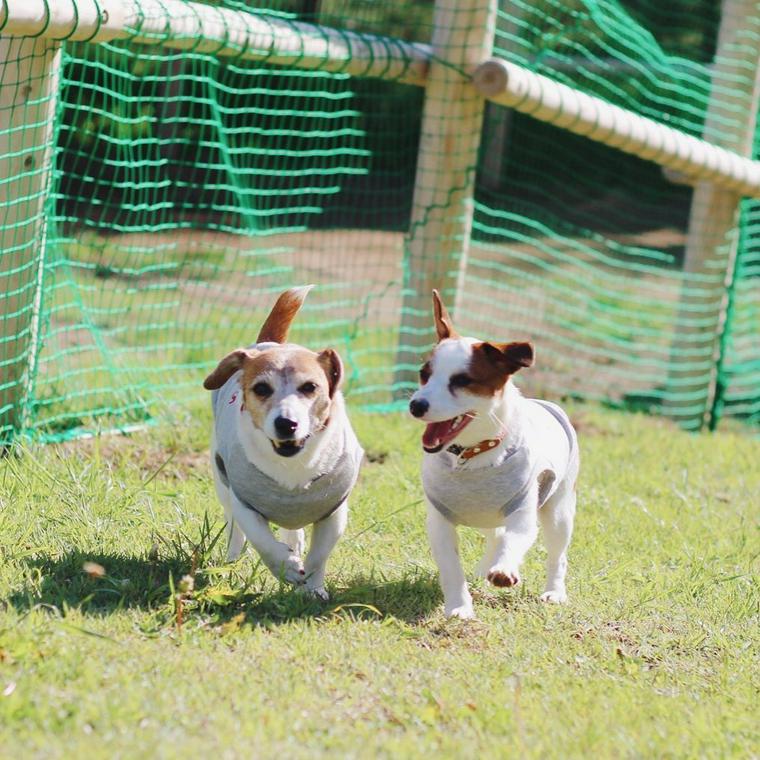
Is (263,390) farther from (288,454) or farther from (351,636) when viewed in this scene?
(351,636)

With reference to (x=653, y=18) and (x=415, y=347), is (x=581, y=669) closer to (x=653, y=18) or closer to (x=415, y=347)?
(x=415, y=347)

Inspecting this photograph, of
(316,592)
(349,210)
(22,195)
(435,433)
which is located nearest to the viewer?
(435,433)

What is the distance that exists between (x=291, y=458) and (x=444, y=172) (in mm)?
2798

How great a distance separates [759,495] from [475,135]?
2.11m

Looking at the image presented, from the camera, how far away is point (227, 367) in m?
3.61

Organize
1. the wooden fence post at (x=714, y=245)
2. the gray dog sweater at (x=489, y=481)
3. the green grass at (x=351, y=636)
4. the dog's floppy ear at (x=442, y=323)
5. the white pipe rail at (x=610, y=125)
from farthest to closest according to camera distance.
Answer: the wooden fence post at (x=714, y=245)
the white pipe rail at (x=610, y=125)
the dog's floppy ear at (x=442, y=323)
the gray dog sweater at (x=489, y=481)
the green grass at (x=351, y=636)

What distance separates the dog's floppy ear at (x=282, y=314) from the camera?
3.93 metres

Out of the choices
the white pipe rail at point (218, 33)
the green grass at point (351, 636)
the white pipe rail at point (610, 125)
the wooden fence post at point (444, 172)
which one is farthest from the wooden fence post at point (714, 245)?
the green grass at point (351, 636)

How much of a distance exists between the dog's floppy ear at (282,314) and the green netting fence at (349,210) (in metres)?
1.09

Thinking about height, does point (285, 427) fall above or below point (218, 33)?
below

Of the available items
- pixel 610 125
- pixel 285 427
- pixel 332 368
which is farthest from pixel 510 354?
pixel 610 125

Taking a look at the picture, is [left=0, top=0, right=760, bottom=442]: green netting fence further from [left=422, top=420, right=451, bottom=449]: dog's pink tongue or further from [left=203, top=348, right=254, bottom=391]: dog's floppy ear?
[left=422, top=420, right=451, bottom=449]: dog's pink tongue

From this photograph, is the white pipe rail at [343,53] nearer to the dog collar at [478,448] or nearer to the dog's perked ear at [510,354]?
the dog's perked ear at [510,354]

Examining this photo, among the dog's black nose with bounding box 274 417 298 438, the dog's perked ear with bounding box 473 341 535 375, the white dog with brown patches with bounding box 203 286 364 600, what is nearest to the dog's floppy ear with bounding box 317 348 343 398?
the white dog with brown patches with bounding box 203 286 364 600
